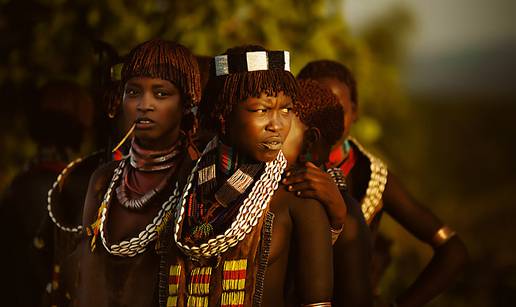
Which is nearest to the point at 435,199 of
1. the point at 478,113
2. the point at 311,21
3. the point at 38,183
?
the point at 478,113

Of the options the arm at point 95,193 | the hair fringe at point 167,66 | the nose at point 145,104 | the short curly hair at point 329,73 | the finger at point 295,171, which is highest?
the short curly hair at point 329,73

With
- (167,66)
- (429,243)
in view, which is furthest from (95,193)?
(429,243)

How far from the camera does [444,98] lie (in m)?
34.4

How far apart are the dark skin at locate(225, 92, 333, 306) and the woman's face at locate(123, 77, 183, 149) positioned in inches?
14.1

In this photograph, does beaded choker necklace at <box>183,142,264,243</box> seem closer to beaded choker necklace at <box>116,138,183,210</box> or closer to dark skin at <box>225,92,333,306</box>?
dark skin at <box>225,92,333,306</box>

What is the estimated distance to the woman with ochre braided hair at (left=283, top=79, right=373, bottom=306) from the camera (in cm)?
376

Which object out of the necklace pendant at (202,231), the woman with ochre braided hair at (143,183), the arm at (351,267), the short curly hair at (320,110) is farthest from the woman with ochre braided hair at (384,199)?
the necklace pendant at (202,231)

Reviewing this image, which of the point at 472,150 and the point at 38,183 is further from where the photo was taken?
the point at 472,150

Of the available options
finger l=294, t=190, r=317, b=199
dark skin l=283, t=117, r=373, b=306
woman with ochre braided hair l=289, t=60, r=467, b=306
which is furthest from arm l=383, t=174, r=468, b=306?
finger l=294, t=190, r=317, b=199

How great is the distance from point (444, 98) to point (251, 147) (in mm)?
31587

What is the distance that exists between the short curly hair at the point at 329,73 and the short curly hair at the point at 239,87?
59.5 inches

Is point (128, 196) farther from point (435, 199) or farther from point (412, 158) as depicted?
point (435, 199)

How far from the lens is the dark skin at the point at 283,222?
361 centimetres

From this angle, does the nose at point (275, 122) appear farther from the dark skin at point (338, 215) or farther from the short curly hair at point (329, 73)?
the short curly hair at point (329, 73)
